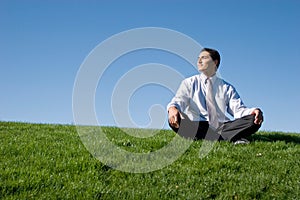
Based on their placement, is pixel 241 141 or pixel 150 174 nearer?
pixel 150 174

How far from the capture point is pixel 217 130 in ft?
34.0

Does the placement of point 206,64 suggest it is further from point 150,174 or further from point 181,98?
point 150,174

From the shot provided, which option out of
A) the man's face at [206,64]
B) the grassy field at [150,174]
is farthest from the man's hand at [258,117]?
the man's face at [206,64]

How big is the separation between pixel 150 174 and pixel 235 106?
12.0ft

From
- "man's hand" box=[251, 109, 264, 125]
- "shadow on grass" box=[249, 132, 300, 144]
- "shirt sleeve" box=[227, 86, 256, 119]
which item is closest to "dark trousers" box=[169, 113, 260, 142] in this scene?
"man's hand" box=[251, 109, 264, 125]

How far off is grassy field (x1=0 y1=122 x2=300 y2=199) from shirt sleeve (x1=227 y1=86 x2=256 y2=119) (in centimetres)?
75

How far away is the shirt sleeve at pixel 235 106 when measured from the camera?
33.9 feet

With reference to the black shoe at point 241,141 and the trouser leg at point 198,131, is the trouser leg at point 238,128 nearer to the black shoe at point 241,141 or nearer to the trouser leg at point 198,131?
the black shoe at point 241,141

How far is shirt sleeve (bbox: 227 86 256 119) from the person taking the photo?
10344mm

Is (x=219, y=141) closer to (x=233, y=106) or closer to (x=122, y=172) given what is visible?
(x=233, y=106)

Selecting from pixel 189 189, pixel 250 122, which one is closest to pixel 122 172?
pixel 189 189

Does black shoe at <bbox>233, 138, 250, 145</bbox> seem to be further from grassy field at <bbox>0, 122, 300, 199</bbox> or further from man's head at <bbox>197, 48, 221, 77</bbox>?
man's head at <bbox>197, 48, 221, 77</bbox>

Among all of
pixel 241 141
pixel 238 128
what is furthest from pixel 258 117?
pixel 241 141

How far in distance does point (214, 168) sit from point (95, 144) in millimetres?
2720
